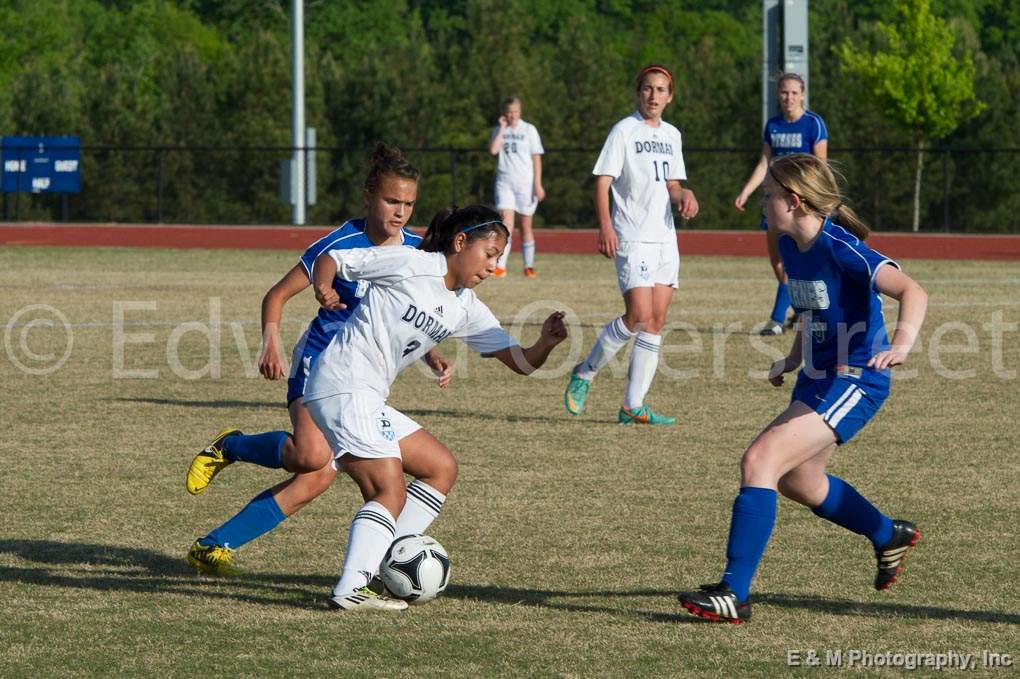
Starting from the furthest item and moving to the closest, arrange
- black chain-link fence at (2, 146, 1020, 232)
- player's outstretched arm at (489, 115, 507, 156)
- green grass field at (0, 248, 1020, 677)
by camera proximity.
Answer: black chain-link fence at (2, 146, 1020, 232), player's outstretched arm at (489, 115, 507, 156), green grass field at (0, 248, 1020, 677)

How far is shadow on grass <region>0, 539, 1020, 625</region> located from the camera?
218 inches

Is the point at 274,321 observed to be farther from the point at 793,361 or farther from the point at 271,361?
the point at 793,361

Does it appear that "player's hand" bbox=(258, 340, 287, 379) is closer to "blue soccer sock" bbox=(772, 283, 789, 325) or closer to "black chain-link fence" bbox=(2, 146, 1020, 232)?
"blue soccer sock" bbox=(772, 283, 789, 325)

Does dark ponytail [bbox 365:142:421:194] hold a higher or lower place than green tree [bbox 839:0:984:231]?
lower

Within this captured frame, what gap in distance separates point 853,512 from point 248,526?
7.18 ft

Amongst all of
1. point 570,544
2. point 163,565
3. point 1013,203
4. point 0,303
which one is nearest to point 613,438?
point 570,544

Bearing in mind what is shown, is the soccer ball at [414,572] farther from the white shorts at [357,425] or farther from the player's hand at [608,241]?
the player's hand at [608,241]

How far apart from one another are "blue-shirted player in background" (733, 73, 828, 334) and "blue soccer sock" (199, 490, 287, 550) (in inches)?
325

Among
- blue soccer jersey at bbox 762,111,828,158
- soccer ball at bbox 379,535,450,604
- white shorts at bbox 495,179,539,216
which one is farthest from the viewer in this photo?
white shorts at bbox 495,179,539,216

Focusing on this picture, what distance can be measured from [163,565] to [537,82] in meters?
36.0

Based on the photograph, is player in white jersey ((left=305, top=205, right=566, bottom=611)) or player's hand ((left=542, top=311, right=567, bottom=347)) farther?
player's hand ((left=542, top=311, right=567, bottom=347))

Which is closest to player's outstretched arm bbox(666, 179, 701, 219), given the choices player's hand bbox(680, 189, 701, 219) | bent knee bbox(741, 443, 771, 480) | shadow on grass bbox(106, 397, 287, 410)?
player's hand bbox(680, 189, 701, 219)

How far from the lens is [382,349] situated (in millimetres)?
5531

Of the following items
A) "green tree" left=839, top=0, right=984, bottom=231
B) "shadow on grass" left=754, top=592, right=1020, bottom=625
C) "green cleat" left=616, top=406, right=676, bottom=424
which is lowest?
"green cleat" left=616, top=406, right=676, bottom=424
